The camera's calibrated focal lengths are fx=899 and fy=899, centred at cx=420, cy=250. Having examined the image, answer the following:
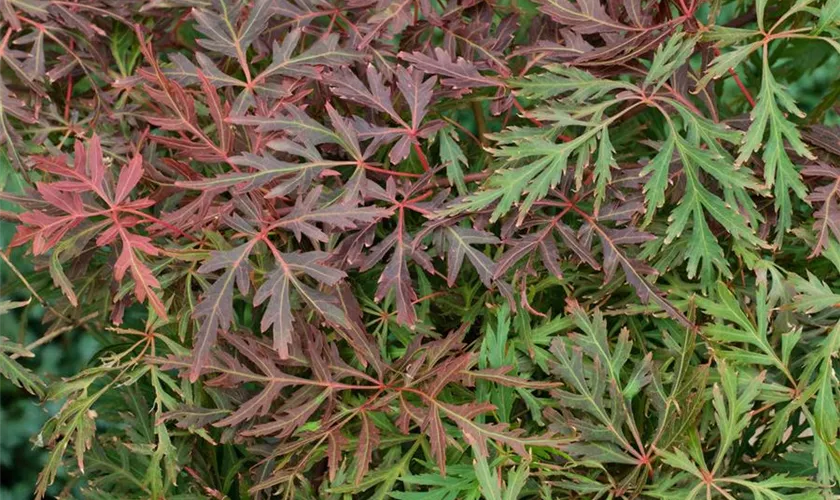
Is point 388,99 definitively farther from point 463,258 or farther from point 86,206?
point 86,206

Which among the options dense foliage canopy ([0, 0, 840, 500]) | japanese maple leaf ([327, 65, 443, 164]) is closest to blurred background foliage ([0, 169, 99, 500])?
dense foliage canopy ([0, 0, 840, 500])

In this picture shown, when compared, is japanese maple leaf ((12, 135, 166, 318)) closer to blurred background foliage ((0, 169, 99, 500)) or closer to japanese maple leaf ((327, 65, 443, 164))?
japanese maple leaf ((327, 65, 443, 164))

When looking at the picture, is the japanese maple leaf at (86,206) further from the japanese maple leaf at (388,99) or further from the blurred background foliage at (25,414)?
the blurred background foliage at (25,414)

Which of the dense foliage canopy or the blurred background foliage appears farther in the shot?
the blurred background foliage

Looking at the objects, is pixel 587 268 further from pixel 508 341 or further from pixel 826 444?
pixel 826 444

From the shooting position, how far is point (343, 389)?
735 mm

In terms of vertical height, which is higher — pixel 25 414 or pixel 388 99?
pixel 388 99

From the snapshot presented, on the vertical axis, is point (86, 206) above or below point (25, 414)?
above

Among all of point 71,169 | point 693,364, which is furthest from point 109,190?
point 693,364

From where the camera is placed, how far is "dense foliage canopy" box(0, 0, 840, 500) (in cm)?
67

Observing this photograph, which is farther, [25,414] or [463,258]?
[25,414]

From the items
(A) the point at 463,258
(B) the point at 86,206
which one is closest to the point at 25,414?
(B) the point at 86,206

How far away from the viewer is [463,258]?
693 millimetres

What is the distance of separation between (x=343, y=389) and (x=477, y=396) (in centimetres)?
11
